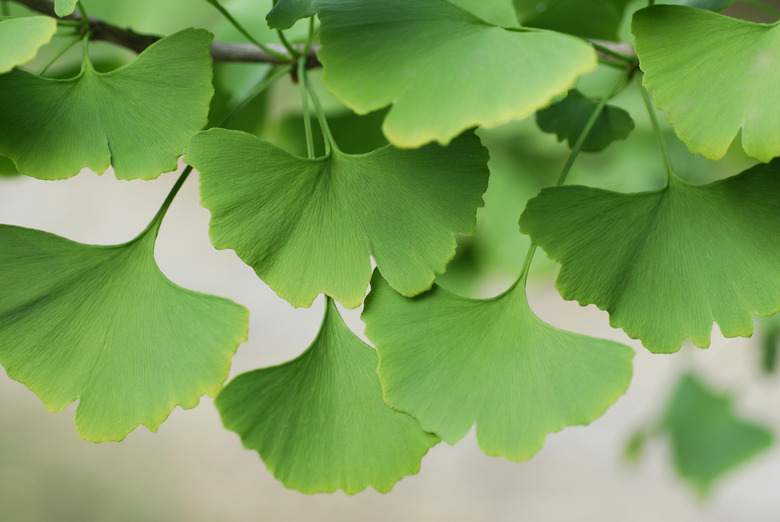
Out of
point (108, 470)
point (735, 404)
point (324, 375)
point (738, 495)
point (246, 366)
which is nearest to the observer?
point (324, 375)

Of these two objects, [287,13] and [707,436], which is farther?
[707,436]

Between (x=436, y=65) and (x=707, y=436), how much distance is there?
969mm

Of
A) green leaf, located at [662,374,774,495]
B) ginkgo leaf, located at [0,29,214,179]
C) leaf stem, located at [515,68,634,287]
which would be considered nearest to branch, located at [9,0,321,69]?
ginkgo leaf, located at [0,29,214,179]

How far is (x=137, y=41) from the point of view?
17.7 inches

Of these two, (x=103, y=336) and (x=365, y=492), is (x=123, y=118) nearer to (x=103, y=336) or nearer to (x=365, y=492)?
(x=103, y=336)

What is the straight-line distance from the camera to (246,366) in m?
2.31

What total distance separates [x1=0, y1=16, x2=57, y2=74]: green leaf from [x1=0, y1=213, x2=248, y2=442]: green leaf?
4.0 inches

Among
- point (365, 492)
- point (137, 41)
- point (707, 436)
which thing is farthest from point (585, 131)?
point (365, 492)

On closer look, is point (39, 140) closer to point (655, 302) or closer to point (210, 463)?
point (655, 302)

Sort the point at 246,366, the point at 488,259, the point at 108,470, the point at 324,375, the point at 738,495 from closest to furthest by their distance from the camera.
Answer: the point at 324,375, the point at 488,259, the point at 738,495, the point at 108,470, the point at 246,366

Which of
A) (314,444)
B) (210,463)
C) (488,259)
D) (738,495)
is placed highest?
(314,444)

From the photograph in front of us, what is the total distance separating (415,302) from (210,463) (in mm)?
2029

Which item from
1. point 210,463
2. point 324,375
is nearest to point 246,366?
point 210,463

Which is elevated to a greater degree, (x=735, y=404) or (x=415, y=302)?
(x=415, y=302)
